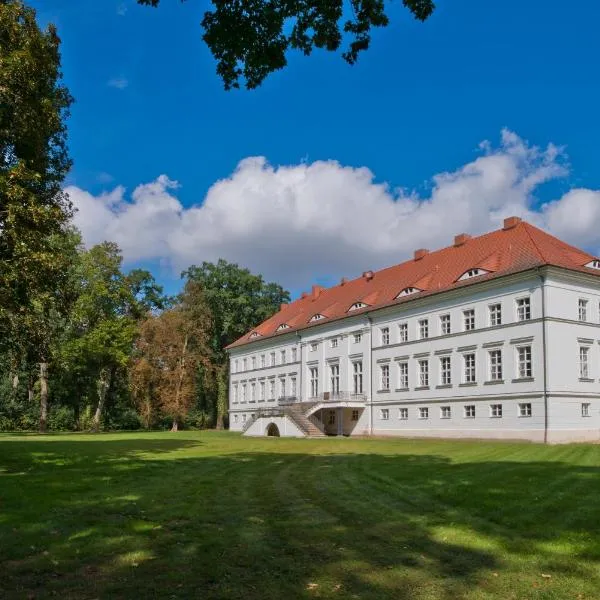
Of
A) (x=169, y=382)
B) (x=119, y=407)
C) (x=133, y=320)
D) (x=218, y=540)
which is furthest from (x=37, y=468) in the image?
Result: (x=119, y=407)

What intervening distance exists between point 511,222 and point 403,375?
1221cm

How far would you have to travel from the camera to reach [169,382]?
6166 centimetres

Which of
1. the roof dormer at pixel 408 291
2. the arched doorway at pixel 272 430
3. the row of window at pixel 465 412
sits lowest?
the arched doorway at pixel 272 430

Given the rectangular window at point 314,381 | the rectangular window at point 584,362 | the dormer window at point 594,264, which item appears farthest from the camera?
the rectangular window at point 314,381

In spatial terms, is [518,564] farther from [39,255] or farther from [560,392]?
[560,392]

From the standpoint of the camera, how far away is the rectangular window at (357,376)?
1931 inches

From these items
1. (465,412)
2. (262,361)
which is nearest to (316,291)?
(262,361)

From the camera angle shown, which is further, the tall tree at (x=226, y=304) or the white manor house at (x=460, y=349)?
the tall tree at (x=226, y=304)

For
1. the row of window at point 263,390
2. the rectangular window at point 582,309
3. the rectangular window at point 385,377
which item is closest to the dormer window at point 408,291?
the rectangular window at point 385,377

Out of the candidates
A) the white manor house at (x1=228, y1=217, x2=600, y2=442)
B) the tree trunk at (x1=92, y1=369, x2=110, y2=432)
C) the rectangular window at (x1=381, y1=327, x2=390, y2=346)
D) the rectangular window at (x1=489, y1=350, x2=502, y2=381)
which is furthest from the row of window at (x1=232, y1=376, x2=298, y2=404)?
the rectangular window at (x1=489, y1=350, x2=502, y2=381)

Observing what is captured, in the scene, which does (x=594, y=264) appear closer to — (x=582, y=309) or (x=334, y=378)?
(x=582, y=309)

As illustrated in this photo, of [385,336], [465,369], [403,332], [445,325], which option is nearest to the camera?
[465,369]

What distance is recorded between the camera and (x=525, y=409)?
3531cm

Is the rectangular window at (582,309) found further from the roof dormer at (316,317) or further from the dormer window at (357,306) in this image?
the roof dormer at (316,317)
